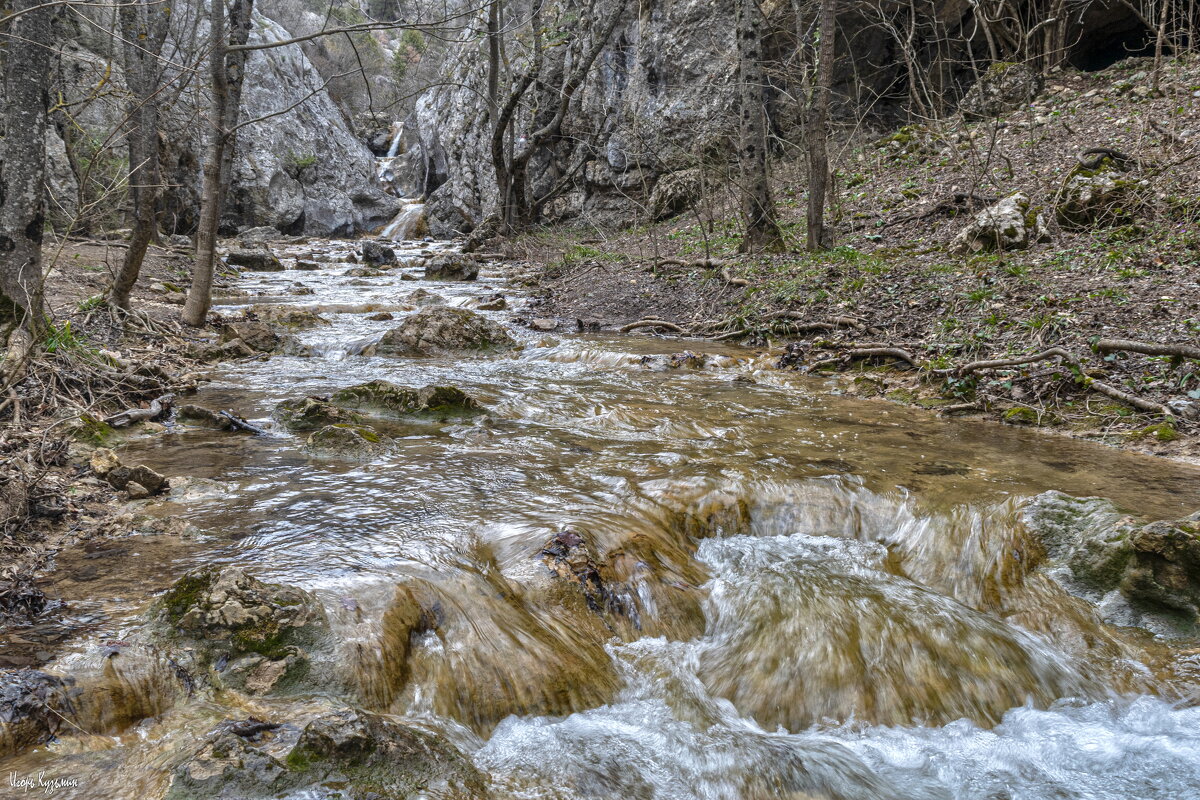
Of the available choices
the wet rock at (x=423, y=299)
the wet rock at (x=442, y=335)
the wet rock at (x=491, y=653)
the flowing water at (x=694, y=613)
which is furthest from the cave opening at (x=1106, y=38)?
the wet rock at (x=491, y=653)

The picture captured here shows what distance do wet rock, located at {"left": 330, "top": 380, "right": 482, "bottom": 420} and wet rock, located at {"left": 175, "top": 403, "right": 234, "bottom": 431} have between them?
0.91 meters

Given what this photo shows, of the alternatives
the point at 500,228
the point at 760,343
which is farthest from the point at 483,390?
the point at 500,228

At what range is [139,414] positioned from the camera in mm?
4742

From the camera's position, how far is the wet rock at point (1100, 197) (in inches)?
301

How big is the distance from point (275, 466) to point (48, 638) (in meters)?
1.87

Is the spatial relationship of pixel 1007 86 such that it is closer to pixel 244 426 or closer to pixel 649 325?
pixel 649 325

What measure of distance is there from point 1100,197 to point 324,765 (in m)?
9.76

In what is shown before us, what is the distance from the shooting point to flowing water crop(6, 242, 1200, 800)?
2416mm

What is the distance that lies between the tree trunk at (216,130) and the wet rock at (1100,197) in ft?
31.5

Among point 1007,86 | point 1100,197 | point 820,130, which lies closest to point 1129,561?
point 1100,197

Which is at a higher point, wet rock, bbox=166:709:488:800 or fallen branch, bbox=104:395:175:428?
fallen branch, bbox=104:395:175:428

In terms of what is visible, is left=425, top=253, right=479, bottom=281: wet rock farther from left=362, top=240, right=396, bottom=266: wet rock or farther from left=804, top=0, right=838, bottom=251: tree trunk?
left=804, top=0, right=838, bottom=251: tree trunk

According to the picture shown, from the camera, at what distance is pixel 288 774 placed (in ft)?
6.22

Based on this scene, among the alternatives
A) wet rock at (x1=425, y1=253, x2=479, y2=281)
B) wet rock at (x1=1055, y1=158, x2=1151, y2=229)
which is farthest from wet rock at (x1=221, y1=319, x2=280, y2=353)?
wet rock at (x1=1055, y1=158, x2=1151, y2=229)
